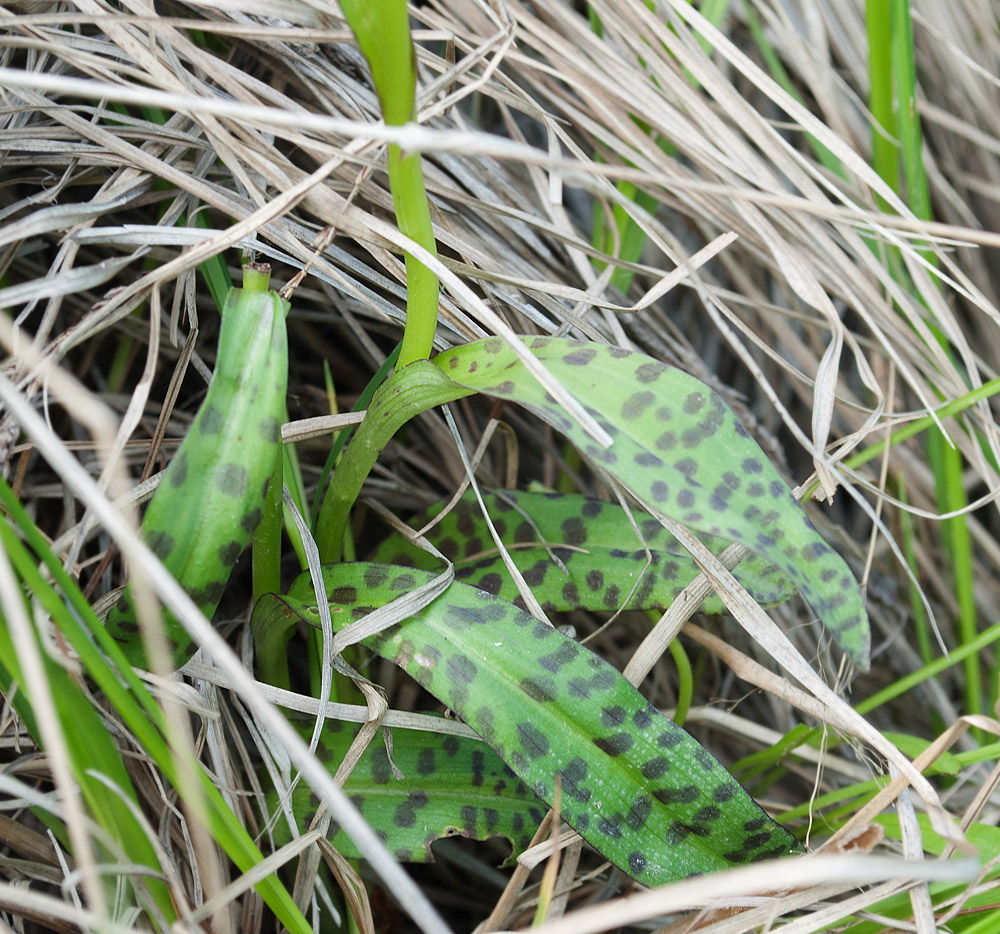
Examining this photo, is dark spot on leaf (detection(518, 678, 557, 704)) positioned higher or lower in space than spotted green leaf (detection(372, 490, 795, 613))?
lower

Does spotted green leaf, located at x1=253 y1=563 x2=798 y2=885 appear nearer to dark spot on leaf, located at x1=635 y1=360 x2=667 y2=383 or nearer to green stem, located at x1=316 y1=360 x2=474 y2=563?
green stem, located at x1=316 y1=360 x2=474 y2=563

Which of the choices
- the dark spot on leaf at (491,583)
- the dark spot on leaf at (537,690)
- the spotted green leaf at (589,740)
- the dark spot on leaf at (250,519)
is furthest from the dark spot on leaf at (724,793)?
the dark spot on leaf at (250,519)

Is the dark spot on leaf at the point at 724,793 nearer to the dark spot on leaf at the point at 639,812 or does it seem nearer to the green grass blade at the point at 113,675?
the dark spot on leaf at the point at 639,812

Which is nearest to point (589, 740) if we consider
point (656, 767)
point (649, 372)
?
point (656, 767)

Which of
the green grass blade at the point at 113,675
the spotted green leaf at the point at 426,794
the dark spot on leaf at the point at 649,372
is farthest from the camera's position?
the spotted green leaf at the point at 426,794

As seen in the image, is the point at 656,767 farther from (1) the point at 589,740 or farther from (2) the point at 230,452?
(2) the point at 230,452

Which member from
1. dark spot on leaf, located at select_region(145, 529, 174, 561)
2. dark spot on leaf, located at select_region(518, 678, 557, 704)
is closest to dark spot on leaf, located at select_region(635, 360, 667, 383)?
dark spot on leaf, located at select_region(518, 678, 557, 704)
